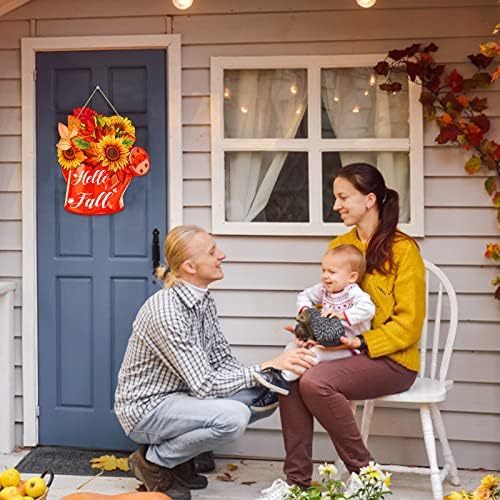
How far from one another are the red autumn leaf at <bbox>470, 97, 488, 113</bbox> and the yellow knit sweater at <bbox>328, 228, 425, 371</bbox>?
2.52ft

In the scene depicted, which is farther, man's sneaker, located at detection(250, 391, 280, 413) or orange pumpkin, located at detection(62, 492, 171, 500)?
man's sneaker, located at detection(250, 391, 280, 413)

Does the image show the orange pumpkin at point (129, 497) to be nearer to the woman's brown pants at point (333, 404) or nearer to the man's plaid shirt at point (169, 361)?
the man's plaid shirt at point (169, 361)

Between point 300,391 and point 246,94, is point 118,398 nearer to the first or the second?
point 300,391

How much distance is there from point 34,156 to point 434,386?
7.05 feet

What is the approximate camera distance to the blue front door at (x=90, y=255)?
13.4ft

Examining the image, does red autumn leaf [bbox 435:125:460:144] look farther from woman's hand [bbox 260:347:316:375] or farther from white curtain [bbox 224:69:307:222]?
woman's hand [bbox 260:347:316:375]

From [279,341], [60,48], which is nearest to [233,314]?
[279,341]

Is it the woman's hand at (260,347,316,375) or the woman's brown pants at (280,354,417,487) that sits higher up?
the woman's hand at (260,347,316,375)

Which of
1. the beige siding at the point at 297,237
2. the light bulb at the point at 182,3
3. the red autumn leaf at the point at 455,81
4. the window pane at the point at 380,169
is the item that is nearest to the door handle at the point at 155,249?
the beige siding at the point at 297,237

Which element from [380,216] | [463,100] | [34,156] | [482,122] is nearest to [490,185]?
[482,122]

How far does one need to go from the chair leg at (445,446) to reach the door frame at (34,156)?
1466 mm

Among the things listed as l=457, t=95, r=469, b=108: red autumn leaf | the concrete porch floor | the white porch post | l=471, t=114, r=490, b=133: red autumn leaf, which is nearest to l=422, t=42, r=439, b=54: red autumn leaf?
l=457, t=95, r=469, b=108: red autumn leaf

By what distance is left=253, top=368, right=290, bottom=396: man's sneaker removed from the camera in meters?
3.29

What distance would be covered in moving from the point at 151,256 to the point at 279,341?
729 mm
